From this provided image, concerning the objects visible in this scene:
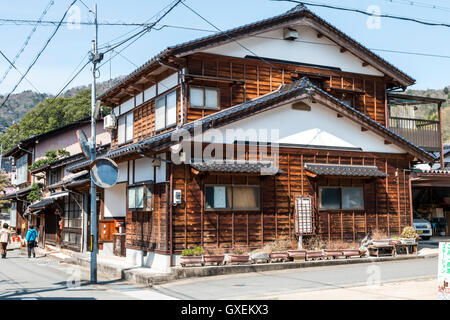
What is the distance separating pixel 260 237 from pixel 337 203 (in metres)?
3.56

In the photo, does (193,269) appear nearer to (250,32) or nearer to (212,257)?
(212,257)

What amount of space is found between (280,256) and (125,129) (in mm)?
11480

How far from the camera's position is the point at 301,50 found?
20.5m

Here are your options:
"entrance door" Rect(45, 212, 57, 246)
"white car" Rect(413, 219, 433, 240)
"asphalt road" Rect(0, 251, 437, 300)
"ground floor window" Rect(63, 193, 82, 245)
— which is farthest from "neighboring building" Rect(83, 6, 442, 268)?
"entrance door" Rect(45, 212, 57, 246)

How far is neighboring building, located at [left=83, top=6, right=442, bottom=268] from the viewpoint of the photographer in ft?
50.9

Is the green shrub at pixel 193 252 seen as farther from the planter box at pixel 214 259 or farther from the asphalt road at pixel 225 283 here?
the asphalt road at pixel 225 283

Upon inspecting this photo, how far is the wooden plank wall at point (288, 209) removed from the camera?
1532cm

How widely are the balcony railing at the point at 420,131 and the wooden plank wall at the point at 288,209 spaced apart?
14.5ft

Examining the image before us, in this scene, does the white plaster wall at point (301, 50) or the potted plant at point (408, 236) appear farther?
the white plaster wall at point (301, 50)

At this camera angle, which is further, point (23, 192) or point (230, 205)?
point (23, 192)

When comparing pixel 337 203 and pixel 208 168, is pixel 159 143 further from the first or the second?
pixel 337 203

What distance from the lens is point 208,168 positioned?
14.9m

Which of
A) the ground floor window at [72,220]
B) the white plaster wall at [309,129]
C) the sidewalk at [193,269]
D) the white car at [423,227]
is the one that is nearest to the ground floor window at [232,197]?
the white plaster wall at [309,129]
